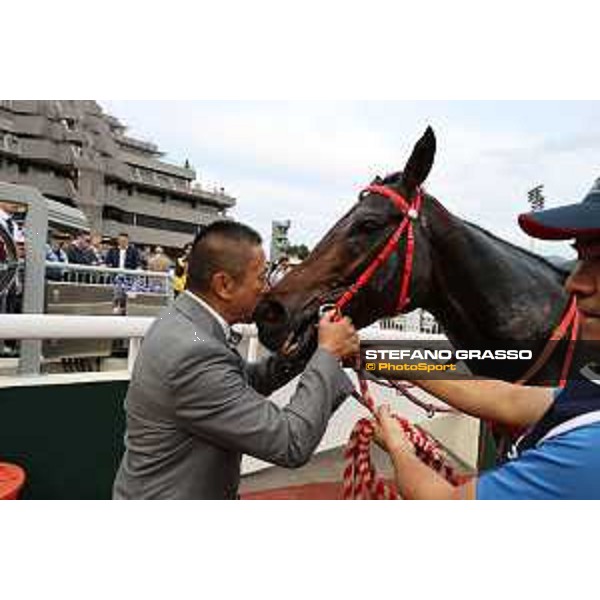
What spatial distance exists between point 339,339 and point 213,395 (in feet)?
1.30

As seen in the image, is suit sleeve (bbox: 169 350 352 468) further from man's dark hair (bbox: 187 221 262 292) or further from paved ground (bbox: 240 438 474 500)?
paved ground (bbox: 240 438 474 500)

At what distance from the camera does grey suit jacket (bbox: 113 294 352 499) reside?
1505 mm

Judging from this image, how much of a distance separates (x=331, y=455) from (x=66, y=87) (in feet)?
8.67

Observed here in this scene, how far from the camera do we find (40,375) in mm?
2414

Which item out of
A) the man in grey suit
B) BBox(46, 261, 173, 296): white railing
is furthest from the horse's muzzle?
BBox(46, 261, 173, 296): white railing

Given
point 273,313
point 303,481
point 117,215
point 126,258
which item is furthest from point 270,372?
point 117,215

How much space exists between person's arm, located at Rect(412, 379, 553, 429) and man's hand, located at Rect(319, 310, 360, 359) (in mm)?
277

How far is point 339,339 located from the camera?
1.72 m

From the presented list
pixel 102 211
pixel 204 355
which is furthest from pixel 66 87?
pixel 102 211

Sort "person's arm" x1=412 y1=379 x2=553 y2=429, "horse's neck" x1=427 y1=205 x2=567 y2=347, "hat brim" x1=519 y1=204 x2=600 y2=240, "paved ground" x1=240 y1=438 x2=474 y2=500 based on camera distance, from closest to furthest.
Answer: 1. "hat brim" x1=519 y1=204 x2=600 y2=240
2. "person's arm" x1=412 y1=379 x2=553 y2=429
3. "horse's neck" x1=427 y1=205 x2=567 y2=347
4. "paved ground" x1=240 y1=438 x2=474 y2=500

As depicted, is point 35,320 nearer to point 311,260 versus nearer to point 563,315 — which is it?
point 311,260

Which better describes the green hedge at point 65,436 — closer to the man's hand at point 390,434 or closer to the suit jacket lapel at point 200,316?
the suit jacket lapel at point 200,316

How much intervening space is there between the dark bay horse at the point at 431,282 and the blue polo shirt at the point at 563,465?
918mm

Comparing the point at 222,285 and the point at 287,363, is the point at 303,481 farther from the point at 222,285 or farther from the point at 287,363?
the point at 222,285
